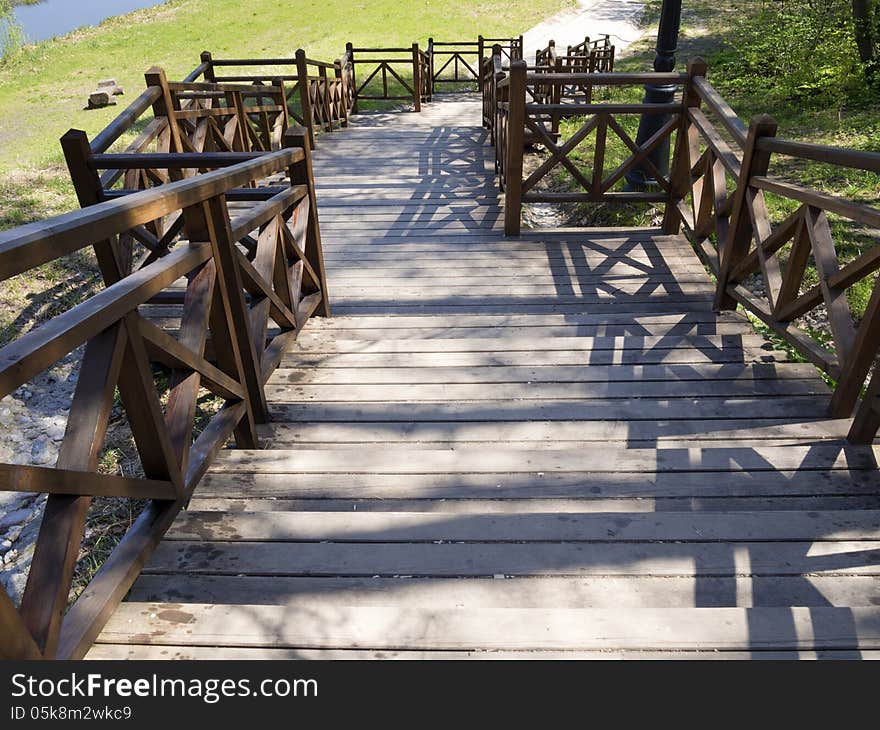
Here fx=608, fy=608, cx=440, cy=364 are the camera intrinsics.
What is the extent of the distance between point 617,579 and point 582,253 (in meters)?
3.62

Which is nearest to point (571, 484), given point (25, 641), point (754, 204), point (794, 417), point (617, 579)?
point (617, 579)

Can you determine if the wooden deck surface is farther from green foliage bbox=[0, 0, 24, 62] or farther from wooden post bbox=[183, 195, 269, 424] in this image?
green foliage bbox=[0, 0, 24, 62]

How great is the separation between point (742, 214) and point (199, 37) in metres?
24.1

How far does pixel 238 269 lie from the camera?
8.39ft

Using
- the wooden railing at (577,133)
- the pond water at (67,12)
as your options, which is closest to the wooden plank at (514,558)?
the wooden railing at (577,133)

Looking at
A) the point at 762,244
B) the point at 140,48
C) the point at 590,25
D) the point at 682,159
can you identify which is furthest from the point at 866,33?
the point at 140,48

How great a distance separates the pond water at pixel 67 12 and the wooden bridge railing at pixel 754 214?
34380 millimetres

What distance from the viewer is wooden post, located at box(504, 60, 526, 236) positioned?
4973mm

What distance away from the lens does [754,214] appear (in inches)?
143

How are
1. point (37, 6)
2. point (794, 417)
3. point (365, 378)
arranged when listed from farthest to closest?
point (37, 6), point (365, 378), point (794, 417)

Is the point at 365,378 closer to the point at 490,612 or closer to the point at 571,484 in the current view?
the point at 571,484

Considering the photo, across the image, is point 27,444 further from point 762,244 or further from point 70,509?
point 762,244
